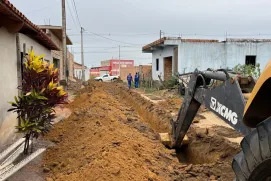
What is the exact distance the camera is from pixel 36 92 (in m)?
4.94

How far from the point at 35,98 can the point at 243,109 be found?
3.54 meters

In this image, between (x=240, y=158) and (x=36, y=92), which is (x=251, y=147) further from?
(x=36, y=92)

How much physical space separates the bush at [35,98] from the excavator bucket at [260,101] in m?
3.66

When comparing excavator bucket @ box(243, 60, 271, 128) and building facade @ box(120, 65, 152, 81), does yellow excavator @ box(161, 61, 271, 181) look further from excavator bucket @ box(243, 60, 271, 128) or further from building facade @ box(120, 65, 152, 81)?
building facade @ box(120, 65, 152, 81)

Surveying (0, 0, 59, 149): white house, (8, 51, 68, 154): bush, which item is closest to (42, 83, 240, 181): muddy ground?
(8, 51, 68, 154): bush

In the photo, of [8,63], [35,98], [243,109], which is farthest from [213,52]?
[243,109]

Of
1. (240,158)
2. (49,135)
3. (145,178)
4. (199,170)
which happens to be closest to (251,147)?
(240,158)

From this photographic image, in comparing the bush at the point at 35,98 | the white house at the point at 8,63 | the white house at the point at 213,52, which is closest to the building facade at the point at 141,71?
the white house at the point at 213,52

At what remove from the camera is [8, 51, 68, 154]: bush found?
4859 mm

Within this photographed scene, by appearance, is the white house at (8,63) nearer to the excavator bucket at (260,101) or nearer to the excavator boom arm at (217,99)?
the excavator boom arm at (217,99)

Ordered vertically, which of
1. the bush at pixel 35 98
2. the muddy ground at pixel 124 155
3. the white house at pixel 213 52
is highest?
the white house at pixel 213 52

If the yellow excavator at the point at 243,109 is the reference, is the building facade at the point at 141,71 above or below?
above

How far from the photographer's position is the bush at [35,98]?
486cm

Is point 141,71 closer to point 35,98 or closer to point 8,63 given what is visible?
point 8,63
